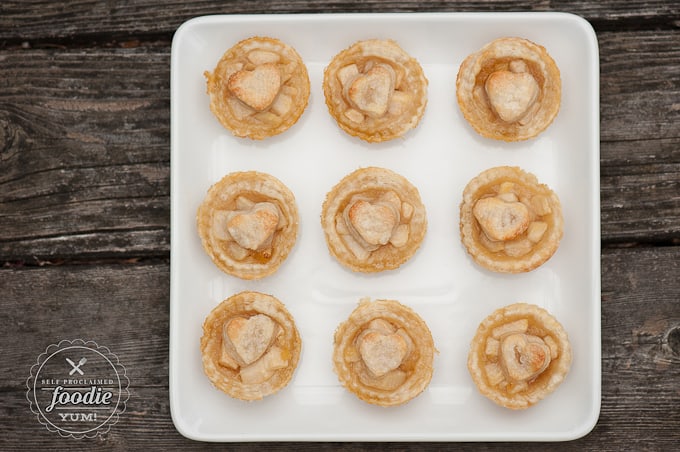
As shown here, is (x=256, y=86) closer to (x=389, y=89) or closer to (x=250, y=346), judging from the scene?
(x=389, y=89)

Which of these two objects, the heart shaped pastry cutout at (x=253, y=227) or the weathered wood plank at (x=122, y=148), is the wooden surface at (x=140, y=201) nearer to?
the weathered wood plank at (x=122, y=148)

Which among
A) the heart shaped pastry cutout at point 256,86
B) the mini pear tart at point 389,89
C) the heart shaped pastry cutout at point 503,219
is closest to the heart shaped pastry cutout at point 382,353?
the heart shaped pastry cutout at point 503,219

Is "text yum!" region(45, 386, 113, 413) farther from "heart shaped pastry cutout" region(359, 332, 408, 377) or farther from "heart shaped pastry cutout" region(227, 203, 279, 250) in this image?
"heart shaped pastry cutout" region(359, 332, 408, 377)

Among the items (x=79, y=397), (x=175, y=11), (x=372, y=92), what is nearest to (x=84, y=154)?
(x=175, y=11)

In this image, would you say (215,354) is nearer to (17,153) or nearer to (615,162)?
(17,153)

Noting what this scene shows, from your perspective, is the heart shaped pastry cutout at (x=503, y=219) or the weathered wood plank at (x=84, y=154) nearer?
the heart shaped pastry cutout at (x=503, y=219)

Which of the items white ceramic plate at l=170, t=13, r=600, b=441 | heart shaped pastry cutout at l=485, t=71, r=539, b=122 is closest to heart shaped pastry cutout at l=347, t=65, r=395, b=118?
white ceramic plate at l=170, t=13, r=600, b=441
